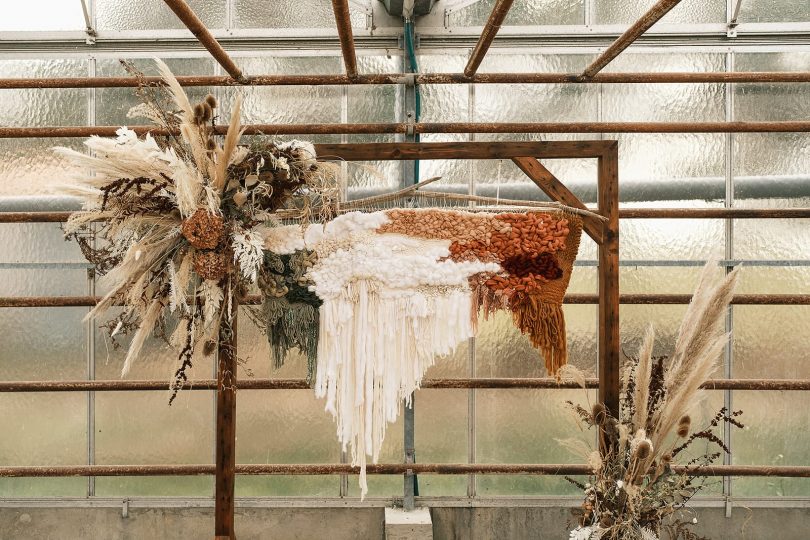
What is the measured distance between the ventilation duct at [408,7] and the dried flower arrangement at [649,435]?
1.94 m

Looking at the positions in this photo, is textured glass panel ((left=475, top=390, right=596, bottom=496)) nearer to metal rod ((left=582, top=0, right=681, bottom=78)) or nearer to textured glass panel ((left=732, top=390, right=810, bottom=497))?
textured glass panel ((left=732, top=390, right=810, bottom=497))

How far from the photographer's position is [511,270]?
6.71 feet

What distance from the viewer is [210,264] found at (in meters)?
1.84

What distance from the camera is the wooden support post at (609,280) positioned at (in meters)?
2.12

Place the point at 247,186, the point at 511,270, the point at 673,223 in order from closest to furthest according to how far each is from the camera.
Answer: the point at 247,186 → the point at 511,270 → the point at 673,223

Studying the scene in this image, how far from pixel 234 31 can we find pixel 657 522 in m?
3.01

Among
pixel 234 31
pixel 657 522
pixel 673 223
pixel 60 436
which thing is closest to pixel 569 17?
pixel 673 223

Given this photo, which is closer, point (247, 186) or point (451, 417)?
point (247, 186)

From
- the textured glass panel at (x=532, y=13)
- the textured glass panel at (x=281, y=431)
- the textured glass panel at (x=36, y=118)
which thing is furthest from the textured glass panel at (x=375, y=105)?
the textured glass panel at (x=36, y=118)

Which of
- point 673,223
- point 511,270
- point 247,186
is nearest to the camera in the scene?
point 247,186

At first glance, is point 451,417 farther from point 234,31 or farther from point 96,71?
point 96,71

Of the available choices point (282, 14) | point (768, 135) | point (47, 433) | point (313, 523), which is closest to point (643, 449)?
point (313, 523)

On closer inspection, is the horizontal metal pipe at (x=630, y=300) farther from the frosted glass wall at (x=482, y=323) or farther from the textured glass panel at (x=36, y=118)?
the textured glass panel at (x=36, y=118)

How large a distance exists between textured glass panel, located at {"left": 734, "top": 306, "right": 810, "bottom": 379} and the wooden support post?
1474 mm
